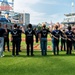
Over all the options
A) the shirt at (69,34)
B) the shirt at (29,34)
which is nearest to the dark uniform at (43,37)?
the shirt at (29,34)

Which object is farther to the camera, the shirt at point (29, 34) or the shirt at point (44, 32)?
the shirt at point (44, 32)

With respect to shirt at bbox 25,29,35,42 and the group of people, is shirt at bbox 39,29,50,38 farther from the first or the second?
shirt at bbox 25,29,35,42

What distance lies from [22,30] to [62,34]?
9.78 feet

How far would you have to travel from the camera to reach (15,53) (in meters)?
Result: 20.2

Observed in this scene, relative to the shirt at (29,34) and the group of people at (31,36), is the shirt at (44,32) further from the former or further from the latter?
the shirt at (29,34)

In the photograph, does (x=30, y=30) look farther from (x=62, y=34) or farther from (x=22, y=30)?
(x=62, y=34)

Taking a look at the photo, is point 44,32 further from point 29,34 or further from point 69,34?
point 69,34

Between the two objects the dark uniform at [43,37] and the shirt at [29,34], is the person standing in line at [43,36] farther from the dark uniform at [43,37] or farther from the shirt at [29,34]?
the shirt at [29,34]

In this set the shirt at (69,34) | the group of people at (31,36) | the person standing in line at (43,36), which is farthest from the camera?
the shirt at (69,34)

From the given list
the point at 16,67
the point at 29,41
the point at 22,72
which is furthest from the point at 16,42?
the point at 22,72

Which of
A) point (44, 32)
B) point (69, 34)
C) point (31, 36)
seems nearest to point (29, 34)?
point (31, 36)

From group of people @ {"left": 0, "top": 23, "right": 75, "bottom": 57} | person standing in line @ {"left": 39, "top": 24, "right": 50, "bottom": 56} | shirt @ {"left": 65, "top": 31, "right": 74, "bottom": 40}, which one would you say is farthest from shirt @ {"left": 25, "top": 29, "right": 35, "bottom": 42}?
shirt @ {"left": 65, "top": 31, "right": 74, "bottom": 40}

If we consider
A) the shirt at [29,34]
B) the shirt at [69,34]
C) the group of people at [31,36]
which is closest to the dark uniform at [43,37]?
the group of people at [31,36]

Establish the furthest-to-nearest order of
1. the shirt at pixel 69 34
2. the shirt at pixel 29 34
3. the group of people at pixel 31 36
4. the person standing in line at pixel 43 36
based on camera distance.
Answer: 1. the shirt at pixel 69 34
2. the person standing in line at pixel 43 36
3. the shirt at pixel 29 34
4. the group of people at pixel 31 36
